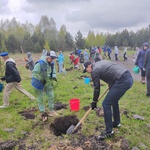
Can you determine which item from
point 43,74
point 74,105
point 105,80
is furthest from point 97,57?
point 105,80

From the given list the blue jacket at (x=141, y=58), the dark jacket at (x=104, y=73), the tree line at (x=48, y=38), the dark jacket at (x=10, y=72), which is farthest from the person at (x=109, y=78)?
the tree line at (x=48, y=38)

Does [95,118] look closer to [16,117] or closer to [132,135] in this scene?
[132,135]

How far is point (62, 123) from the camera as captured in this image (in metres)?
5.11

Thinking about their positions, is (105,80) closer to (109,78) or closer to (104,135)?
(109,78)

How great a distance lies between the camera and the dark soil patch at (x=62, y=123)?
4.84m

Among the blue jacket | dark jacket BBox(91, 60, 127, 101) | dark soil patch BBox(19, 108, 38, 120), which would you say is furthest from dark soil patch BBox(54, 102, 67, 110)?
the blue jacket

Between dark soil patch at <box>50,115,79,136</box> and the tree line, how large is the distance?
2923 cm

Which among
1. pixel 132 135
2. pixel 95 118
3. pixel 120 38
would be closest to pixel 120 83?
pixel 132 135

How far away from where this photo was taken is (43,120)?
500 centimetres

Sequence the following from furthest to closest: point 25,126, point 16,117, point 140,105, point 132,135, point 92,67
Answer: 1. point 140,105
2. point 16,117
3. point 25,126
4. point 132,135
5. point 92,67

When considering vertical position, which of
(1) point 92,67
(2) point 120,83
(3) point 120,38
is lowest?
(2) point 120,83

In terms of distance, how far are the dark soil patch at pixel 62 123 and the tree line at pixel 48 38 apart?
29230 mm

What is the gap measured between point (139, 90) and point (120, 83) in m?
4.73

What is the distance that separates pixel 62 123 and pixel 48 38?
37003 mm
